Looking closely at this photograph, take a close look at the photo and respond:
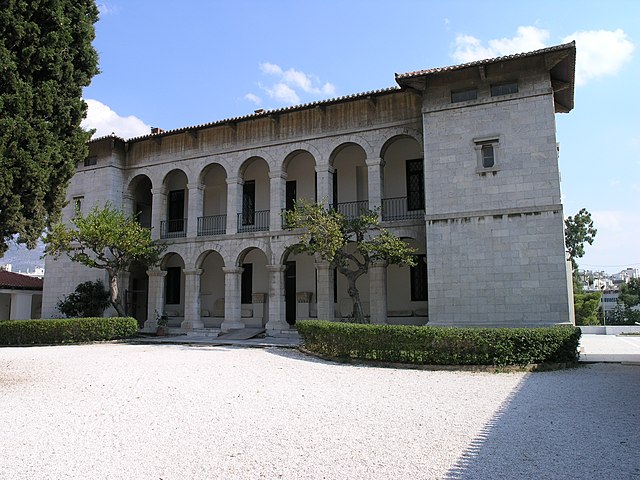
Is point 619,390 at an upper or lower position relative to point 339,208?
lower

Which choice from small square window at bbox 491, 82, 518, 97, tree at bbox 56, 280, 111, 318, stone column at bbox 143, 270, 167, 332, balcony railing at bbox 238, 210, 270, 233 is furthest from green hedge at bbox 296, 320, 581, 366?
tree at bbox 56, 280, 111, 318

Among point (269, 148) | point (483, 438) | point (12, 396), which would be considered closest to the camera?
point (483, 438)

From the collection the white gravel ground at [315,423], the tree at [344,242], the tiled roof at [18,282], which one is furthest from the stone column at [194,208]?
the tiled roof at [18,282]

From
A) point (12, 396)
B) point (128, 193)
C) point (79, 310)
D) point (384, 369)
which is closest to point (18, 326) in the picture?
point (79, 310)

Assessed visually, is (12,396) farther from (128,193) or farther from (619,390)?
(128,193)

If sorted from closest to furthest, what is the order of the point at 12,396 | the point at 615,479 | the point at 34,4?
the point at 615,479 < the point at 12,396 < the point at 34,4

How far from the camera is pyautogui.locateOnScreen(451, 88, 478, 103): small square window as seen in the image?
16375 millimetres

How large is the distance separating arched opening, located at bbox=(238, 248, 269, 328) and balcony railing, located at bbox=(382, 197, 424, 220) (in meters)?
6.05

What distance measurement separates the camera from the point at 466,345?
1160 centimetres

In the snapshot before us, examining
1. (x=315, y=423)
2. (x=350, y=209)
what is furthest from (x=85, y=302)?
(x=315, y=423)

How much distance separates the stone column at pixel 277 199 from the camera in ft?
66.8

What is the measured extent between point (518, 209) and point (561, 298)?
2828 mm

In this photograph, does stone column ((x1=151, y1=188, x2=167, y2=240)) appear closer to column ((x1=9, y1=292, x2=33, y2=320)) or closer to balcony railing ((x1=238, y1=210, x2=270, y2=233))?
balcony railing ((x1=238, y1=210, x2=270, y2=233))

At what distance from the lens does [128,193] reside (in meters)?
23.7
